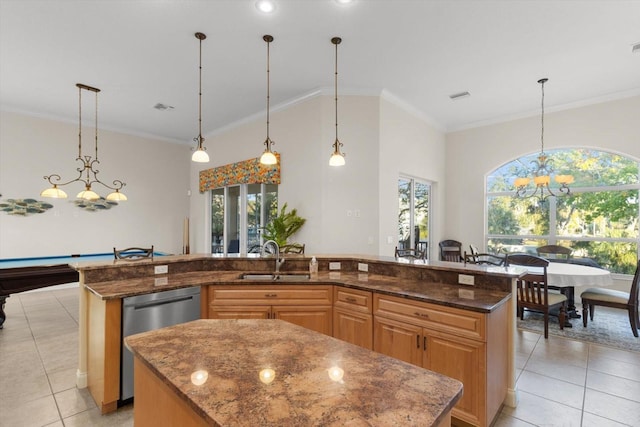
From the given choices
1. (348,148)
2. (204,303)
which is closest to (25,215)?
(204,303)

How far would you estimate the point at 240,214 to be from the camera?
252 inches

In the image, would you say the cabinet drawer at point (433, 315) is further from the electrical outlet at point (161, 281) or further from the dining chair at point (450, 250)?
the dining chair at point (450, 250)

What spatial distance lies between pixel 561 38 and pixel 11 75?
723 centimetres

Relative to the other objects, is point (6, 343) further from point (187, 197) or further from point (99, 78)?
point (187, 197)

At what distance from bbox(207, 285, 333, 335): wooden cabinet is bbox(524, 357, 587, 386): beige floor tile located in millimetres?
2045

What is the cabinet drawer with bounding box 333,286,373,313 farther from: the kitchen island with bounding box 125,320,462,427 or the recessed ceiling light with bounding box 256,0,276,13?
the recessed ceiling light with bounding box 256,0,276,13

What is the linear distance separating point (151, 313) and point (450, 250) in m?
5.53

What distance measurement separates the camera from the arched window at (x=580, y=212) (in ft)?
16.3

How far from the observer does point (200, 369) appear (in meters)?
1.07

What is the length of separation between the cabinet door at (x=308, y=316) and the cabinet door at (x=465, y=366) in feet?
3.00

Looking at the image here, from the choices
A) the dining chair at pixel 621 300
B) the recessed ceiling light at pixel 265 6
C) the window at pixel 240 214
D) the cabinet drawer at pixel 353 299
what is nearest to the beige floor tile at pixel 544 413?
the cabinet drawer at pixel 353 299

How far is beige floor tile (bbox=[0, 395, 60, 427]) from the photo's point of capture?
2.12 meters

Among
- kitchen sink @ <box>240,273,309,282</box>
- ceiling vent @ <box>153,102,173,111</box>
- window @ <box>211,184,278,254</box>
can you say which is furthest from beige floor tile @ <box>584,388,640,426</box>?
ceiling vent @ <box>153,102,173,111</box>

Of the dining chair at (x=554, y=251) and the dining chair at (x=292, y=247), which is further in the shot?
the dining chair at (x=554, y=251)
